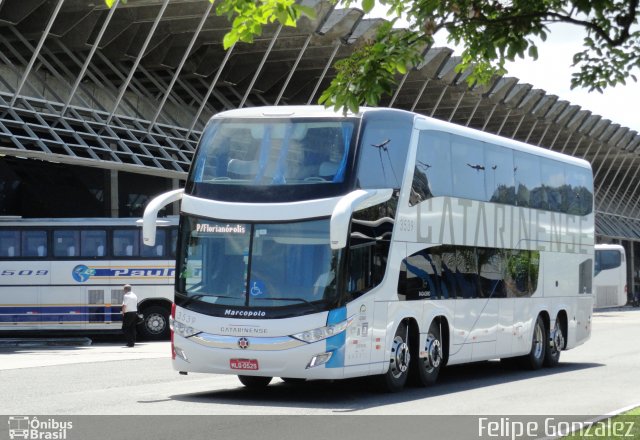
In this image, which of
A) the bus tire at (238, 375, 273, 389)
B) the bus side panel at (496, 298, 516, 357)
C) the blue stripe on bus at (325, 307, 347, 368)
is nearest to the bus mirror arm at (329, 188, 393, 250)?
the blue stripe on bus at (325, 307, 347, 368)

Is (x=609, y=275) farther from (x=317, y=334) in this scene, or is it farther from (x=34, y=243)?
(x=317, y=334)

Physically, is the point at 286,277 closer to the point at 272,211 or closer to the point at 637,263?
the point at 272,211

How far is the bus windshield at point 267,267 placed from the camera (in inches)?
603

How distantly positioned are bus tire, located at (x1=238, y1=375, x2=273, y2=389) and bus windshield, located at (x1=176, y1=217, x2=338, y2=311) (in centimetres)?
209

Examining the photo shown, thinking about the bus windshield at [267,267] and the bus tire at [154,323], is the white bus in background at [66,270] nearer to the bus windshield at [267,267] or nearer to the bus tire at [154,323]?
the bus tire at [154,323]

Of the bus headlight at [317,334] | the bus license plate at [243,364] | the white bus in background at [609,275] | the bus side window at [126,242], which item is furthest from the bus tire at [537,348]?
the white bus in background at [609,275]

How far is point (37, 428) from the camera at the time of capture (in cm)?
1191

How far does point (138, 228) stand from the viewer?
32.9 metres

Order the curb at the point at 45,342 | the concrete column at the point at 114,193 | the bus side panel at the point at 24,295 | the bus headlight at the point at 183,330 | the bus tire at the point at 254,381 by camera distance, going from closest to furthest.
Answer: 1. the bus headlight at the point at 183,330
2. the bus tire at the point at 254,381
3. the curb at the point at 45,342
4. the bus side panel at the point at 24,295
5. the concrete column at the point at 114,193

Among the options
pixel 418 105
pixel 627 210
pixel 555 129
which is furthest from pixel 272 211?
pixel 627 210

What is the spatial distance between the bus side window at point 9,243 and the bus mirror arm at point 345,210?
18111mm

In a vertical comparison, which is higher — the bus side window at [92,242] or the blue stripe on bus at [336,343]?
the bus side window at [92,242]

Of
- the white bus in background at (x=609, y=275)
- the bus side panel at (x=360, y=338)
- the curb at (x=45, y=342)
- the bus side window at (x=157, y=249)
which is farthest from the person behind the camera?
the white bus in background at (x=609, y=275)

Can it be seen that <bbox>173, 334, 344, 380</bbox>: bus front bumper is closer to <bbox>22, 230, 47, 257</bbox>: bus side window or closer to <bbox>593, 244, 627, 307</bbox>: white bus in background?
<bbox>22, 230, 47, 257</bbox>: bus side window
